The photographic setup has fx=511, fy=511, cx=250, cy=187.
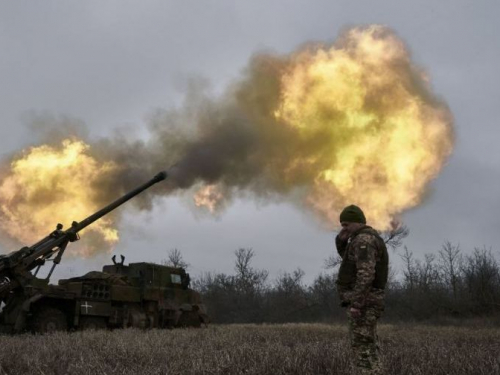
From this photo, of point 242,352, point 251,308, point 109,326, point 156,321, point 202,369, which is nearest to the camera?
point 202,369

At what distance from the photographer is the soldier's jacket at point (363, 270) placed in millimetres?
5305

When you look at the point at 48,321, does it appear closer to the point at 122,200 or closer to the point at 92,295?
the point at 92,295

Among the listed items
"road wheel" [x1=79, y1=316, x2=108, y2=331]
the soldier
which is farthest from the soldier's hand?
"road wheel" [x1=79, y1=316, x2=108, y2=331]

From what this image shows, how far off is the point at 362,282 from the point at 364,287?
0.05m

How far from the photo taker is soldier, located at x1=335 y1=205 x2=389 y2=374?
5242 mm

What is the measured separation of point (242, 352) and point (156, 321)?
38.8ft

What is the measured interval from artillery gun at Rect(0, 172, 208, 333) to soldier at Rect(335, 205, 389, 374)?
37.9 feet

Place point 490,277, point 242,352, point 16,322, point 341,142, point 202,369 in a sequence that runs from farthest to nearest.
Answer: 1. point 490,277
2. point 341,142
3. point 16,322
4. point 242,352
5. point 202,369

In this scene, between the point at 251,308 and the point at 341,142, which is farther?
the point at 251,308

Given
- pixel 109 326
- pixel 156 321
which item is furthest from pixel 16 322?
pixel 156 321

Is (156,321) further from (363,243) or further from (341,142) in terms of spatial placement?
(363,243)

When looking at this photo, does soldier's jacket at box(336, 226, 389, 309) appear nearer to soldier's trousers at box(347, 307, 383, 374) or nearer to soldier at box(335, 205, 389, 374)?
soldier at box(335, 205, 389, 374)

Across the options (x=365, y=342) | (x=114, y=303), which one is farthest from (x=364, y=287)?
(x=114, y=303)

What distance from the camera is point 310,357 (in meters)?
6.24
